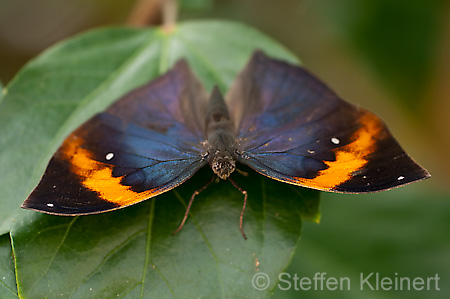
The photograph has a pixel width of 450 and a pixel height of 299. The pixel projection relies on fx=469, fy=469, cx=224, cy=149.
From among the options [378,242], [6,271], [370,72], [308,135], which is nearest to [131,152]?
[6,271]

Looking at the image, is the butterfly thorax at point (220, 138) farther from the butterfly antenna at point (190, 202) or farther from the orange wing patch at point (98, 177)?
the orange wing patch at point (98, 177)

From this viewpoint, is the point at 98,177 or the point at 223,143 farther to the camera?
the point at 223,143

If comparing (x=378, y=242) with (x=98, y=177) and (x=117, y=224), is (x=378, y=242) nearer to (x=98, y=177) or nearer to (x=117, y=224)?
(x=117, y=224)

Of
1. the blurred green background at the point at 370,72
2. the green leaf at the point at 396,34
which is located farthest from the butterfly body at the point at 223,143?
the green leaf at the point at 396,34

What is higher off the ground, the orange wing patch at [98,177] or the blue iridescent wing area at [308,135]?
the blue iridescent wing area at [308,135]

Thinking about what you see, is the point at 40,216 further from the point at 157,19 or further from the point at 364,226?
the point at 364,226

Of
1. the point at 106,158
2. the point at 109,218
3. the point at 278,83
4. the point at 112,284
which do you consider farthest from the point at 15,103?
the point at 278,83

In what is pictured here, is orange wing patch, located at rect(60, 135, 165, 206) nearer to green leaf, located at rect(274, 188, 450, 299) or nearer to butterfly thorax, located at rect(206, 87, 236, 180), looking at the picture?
butterfly thorax, located at rect(206, 87, 236, 180)
